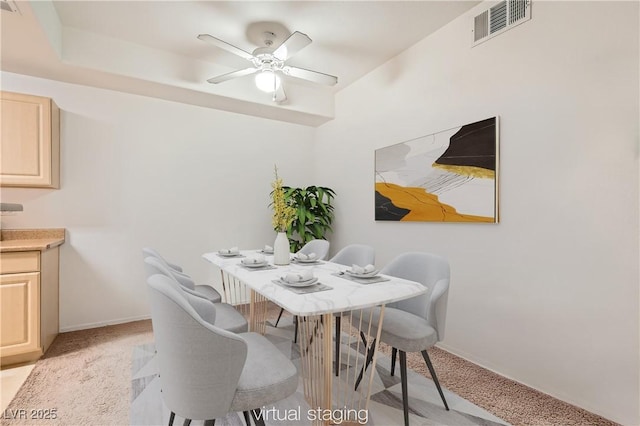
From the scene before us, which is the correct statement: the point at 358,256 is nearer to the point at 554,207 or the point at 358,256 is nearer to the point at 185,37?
the point at 554,207

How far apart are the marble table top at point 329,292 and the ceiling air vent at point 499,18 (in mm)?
2048

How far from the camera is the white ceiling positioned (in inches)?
96.6

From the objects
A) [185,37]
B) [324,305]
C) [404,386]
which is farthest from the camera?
[185,37]

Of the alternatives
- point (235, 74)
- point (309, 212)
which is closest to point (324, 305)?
point (235, 74)

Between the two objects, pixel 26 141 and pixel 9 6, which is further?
pixel 26 141

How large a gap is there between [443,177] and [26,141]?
3.63 meters

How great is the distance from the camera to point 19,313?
2.40 metres

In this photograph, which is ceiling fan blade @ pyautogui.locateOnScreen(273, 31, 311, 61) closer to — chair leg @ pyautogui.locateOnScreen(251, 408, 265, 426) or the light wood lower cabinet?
chair leg @ pyautogui.locateOnScreen(251, 408, 265, 426)

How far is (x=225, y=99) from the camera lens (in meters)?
3.58

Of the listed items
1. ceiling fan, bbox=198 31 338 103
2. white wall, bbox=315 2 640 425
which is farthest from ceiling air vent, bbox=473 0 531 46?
ceiling fan, bbox=198 31 338 103

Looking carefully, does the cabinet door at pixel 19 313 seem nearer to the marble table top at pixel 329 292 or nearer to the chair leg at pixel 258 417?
the marble table top at pixel 329 292

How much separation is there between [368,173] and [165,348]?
291cm

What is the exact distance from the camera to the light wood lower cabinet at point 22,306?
2350 millimetres

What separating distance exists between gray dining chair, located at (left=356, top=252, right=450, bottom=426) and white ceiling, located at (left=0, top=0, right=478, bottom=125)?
2.06 m
